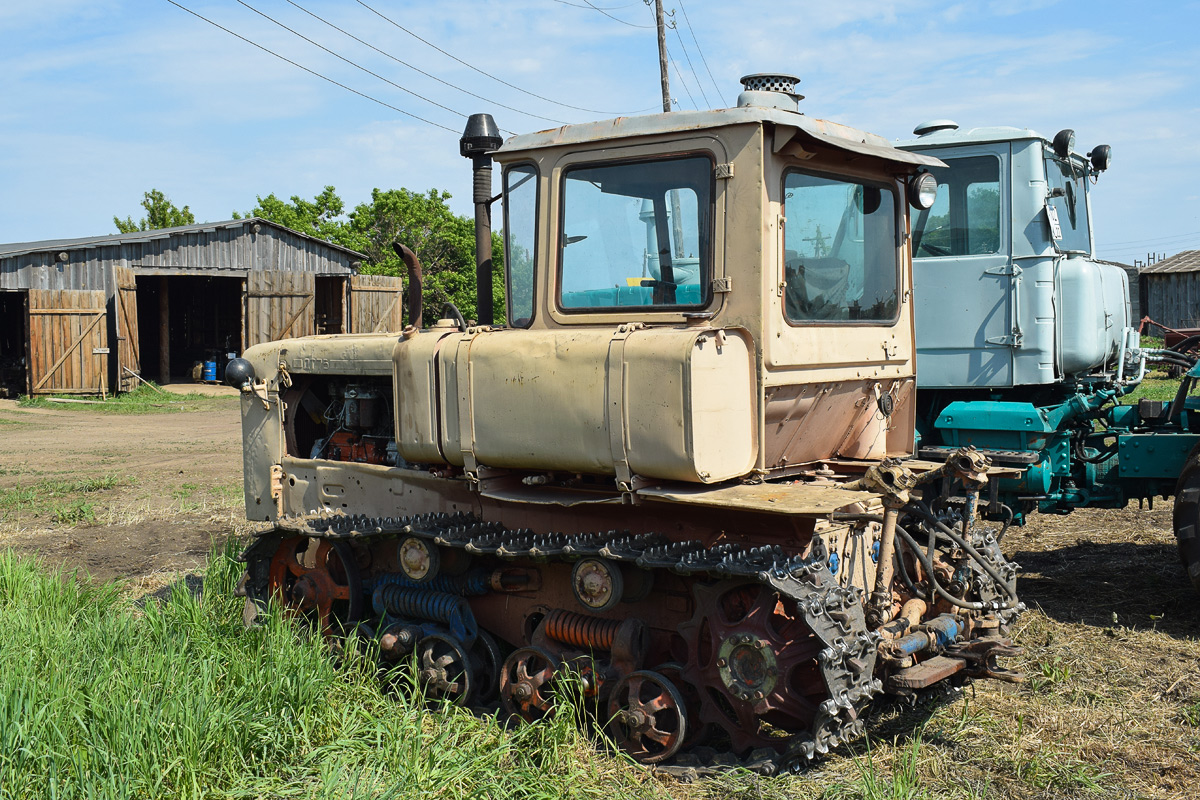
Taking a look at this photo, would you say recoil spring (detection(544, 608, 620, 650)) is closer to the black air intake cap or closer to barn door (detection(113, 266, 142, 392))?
the black air intake cap

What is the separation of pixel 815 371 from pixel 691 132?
116 cm

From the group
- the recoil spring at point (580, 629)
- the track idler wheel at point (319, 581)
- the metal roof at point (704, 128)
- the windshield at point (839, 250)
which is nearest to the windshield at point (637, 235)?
the metal roof at point (704, 128)

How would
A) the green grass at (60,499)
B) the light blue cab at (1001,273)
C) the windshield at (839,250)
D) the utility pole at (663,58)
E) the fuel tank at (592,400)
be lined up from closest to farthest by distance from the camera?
the fuel tank at (592,400)
the windshield at (839,250)
the light blue cab at (1001,273)
the green grass at (60,499)
the utility pole at (663,58)

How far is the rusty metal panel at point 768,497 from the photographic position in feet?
12.7

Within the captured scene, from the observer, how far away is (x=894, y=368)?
5109 millimetres

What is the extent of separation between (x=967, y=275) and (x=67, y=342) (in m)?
18.7

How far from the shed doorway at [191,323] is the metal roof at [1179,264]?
23665 millimetres

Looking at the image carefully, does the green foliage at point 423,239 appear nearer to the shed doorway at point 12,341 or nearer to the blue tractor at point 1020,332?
the shed doorway at point 12,341

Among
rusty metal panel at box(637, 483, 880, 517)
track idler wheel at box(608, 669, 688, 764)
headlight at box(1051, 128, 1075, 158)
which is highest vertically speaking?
headlight at box(1051, 128, 1075, 158)

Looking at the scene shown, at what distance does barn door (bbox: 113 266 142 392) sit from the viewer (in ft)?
68.9

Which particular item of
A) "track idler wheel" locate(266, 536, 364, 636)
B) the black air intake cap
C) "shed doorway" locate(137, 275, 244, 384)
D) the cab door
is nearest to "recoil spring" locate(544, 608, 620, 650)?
"track idler wheel" locate(266, 536, 364, 636)

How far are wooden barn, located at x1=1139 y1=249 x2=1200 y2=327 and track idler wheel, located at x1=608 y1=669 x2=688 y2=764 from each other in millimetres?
25528

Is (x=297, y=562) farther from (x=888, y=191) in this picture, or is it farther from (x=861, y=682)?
(x=888, y=191)

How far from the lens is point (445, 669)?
16.3 feet
